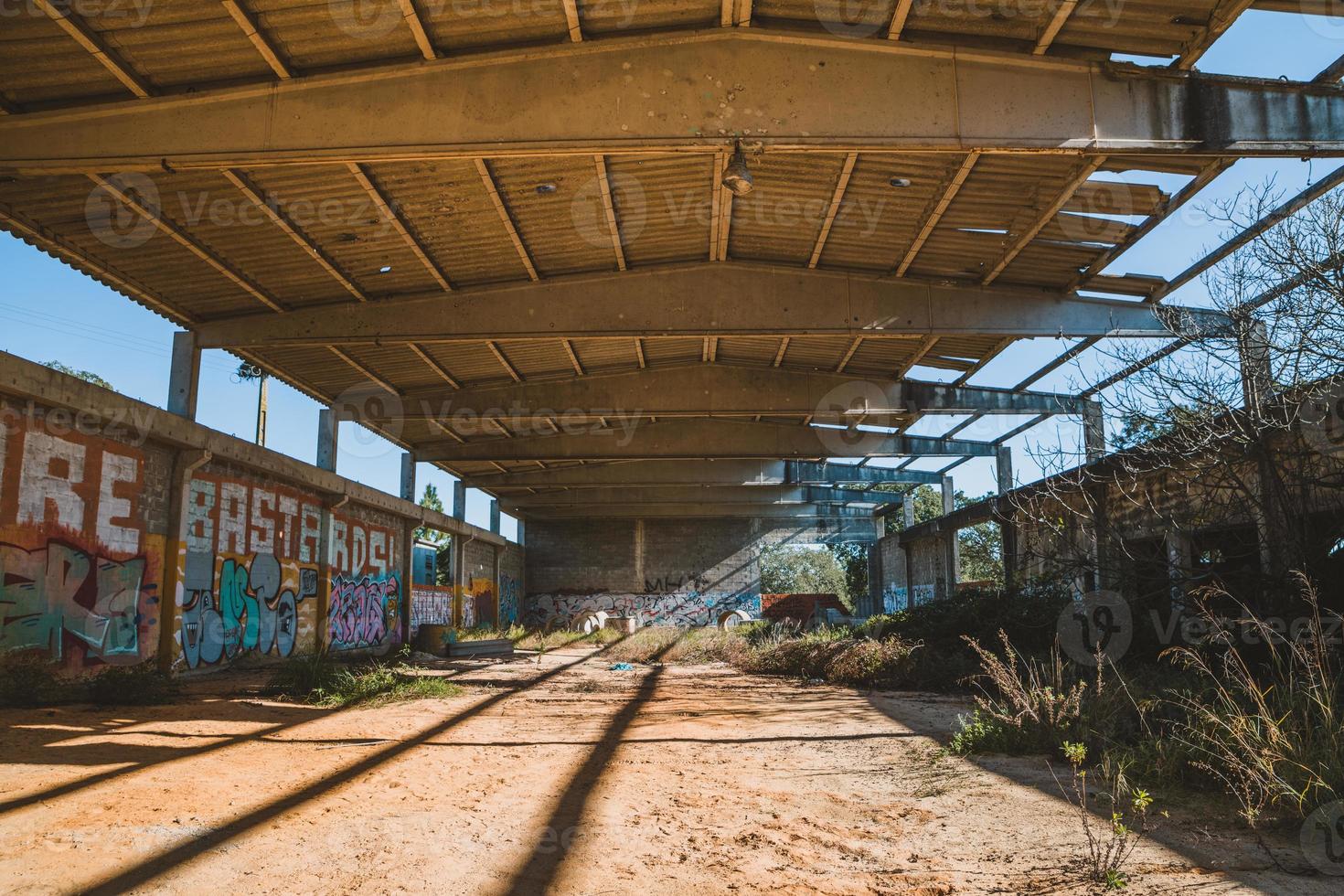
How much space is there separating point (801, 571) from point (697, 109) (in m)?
51.8

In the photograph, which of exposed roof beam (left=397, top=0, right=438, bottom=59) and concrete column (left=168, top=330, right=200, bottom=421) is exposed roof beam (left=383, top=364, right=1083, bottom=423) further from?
exposed roof beam (left=397, top=0, right=438, bottom=59)

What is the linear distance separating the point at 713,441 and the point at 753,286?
9.39 m

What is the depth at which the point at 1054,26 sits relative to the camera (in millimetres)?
8820

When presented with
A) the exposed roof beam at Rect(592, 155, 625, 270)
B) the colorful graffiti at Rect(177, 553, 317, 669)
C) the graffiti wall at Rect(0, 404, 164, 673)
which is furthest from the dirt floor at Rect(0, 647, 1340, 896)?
the exposed roof beam at Rect(592, 155, 625, 270)

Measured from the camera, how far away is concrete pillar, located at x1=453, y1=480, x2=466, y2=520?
30.7 m

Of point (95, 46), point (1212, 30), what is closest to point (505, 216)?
point (95, 46)

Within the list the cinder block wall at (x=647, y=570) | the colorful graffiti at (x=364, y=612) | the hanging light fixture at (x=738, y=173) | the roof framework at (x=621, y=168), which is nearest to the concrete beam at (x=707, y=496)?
the cinder block wall at (x=647, y=570)

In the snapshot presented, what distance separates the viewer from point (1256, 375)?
924 cm

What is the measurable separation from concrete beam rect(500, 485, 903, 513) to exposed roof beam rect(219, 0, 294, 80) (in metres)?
25.4

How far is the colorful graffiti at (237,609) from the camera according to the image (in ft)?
48.7

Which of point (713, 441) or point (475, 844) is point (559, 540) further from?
point (475, 844)

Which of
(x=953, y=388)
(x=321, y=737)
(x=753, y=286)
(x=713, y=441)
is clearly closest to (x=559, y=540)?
(x=713, y=441)

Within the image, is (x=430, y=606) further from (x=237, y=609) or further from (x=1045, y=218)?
(x=1045, y=218)

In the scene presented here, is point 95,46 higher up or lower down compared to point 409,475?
higher up
